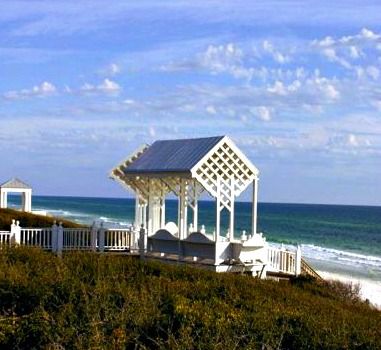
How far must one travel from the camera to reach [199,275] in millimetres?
13469

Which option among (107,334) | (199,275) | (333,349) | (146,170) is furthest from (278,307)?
(146,170)

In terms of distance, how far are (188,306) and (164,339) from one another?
79 cm

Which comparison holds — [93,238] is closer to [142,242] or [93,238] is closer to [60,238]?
[60,238]

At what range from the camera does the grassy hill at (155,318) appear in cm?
773

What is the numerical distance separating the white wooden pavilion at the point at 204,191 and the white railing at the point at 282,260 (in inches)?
1.2

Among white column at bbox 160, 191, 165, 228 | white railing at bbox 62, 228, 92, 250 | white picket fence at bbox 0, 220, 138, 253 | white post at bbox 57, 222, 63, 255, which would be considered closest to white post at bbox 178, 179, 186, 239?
white column at bbox 160, 191, 165, 228

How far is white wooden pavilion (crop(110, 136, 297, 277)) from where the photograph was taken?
1944cm

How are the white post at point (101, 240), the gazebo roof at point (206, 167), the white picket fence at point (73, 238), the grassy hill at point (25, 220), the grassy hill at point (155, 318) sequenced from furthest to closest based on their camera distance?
the grassy hill at point (25, 220), the white post at point (101, 240), the white picket fence at point (73, 238), the gazebo roof at point (206, 167), the grassy hill at point (155, 318)

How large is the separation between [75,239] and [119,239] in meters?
1.38

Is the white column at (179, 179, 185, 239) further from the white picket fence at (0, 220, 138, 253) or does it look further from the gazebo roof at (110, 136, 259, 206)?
the white picket fence at (0, 220, 138, 253)

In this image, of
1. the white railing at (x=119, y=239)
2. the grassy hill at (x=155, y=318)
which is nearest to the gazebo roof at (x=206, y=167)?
the white railing at (x=119, y=239)

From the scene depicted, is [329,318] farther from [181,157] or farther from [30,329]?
[181,157]

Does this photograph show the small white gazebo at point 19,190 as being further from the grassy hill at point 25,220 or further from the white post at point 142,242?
the white post at point 142,242

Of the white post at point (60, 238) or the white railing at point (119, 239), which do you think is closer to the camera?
the white post at point (60, 238)
